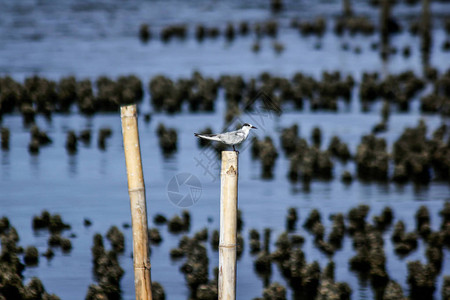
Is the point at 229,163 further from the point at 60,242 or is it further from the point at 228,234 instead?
the point at 60,242

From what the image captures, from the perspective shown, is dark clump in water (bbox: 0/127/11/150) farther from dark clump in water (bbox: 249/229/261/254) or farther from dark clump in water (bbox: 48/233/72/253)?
dark clump in water (bbox: 249/229/261/254)

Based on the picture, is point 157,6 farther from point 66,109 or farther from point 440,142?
point 440,142

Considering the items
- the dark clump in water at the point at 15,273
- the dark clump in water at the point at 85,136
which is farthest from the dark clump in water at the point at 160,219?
the dark clump in water at the point at 85,136

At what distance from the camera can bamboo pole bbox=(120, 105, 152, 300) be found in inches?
312

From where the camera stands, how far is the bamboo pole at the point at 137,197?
26.0 ft

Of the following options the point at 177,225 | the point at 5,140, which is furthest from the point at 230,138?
the point at 5,140

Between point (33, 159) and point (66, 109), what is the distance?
185 inches

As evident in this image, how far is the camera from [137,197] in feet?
26.3

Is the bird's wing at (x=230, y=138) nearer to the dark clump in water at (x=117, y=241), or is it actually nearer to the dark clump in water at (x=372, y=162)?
the dark clump in water at (x=117, y=241)

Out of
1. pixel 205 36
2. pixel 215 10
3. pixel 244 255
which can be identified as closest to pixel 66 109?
pixel 244 255

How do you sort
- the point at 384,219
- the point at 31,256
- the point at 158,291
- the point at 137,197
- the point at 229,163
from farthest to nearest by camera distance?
1. the point at 384,219
2. the point at 31,256
3. the point at 158,291
4. the point at 137,197
5. the point at 229,163

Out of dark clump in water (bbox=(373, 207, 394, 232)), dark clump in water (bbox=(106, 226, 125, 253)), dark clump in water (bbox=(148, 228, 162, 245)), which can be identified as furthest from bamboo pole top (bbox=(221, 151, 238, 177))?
dark clump in water (bbox=(373, 207, 394, 232))

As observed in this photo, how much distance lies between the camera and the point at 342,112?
21.8 meters

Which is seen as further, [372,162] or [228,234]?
[372,162]
